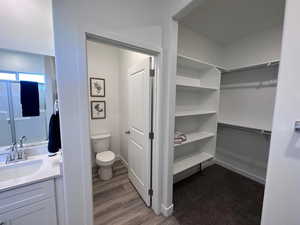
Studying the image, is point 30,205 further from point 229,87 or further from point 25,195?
point 229,87

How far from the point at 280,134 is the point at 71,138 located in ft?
4.88

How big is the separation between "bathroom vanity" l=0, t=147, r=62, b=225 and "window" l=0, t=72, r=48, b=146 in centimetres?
29

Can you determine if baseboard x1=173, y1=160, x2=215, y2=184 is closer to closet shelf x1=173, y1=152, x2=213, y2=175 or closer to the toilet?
closet shelf x1=173, y1=152, x2=213, y2=175

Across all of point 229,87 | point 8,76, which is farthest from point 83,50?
point 229,87

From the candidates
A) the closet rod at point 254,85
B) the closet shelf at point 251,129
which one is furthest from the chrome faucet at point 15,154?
the closet rod at point 254,85

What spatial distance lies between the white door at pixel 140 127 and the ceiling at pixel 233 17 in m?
1.01

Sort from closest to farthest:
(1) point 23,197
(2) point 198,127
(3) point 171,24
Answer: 1. (1) point 23,197
2. (3) point 171,24
3. (2) point 198,127

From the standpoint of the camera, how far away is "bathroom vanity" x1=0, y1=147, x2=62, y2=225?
3.17 feet

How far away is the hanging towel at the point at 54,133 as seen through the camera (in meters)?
1.23

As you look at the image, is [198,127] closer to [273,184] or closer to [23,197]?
[273,184]

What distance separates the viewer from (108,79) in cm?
284

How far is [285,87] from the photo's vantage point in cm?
71

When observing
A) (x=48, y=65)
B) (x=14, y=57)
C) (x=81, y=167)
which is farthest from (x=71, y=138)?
(x=14, y=57)

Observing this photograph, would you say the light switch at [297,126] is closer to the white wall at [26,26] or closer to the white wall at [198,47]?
the white wall at [198,47]
